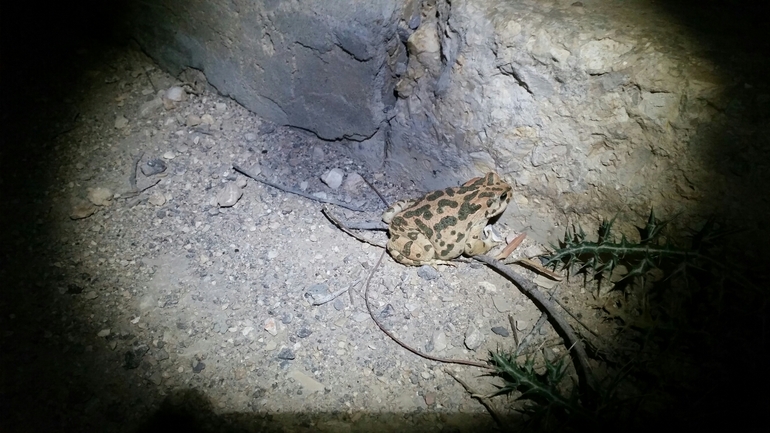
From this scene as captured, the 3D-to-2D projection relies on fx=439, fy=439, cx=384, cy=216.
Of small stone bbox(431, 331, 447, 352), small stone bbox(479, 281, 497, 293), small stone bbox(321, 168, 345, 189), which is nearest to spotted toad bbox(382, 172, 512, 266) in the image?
small stone bbox(479, 281, 497, 293)

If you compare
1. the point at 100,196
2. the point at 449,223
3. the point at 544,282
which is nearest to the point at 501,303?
the point at 544,282

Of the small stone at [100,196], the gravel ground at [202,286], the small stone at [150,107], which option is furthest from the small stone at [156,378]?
the small stone at [150,107]

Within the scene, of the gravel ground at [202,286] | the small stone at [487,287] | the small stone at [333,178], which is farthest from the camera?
the small stone at [333,178]

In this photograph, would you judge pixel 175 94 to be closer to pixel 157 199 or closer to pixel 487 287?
pixel 157 199

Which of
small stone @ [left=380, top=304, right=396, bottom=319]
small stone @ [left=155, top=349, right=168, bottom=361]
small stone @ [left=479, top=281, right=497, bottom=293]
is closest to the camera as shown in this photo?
small stone @ [left=155, top=349, right=168, bottom=361]

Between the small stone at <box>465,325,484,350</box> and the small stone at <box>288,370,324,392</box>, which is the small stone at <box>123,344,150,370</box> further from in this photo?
the small stone at <box>465,325,484,350</box>

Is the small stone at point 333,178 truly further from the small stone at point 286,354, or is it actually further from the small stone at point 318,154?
the small stone at point 286,354

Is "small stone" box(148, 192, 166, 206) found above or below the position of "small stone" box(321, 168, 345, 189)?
below
